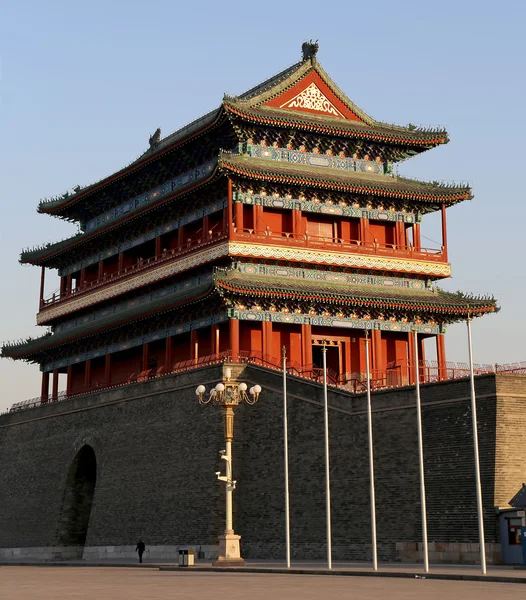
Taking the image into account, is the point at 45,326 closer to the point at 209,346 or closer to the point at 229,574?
the point at 209,346

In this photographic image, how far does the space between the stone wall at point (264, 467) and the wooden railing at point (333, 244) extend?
21.3 ft

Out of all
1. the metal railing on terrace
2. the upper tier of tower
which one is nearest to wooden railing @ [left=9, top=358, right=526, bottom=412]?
the metal railing on terrace

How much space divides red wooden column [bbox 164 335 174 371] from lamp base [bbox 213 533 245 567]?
1560 cm

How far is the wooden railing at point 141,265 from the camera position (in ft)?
158

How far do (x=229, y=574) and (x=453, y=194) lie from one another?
82.6ft

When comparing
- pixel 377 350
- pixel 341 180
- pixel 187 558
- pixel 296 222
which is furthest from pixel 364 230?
pixel 187 558

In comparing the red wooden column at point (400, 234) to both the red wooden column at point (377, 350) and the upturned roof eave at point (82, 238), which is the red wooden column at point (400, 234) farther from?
the upturned roof eave at point (82, 238)

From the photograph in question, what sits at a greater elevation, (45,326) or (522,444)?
(45,326)

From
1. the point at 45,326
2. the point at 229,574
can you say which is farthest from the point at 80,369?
the point at 229,574

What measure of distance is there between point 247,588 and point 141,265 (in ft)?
103

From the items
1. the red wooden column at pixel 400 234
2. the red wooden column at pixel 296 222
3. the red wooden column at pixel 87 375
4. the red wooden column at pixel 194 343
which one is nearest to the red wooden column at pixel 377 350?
the red wooden column at pixel 400 234

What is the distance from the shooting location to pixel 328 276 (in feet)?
158

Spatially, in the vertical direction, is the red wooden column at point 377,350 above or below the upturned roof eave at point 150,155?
below

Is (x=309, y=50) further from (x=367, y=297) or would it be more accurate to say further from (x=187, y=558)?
(x=187, y=558)
